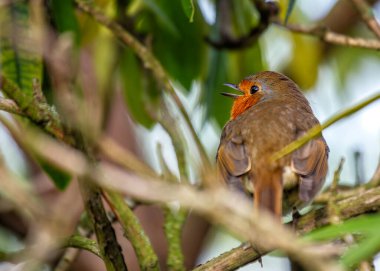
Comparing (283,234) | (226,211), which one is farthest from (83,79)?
(283,234)

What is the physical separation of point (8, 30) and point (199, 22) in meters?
1.22

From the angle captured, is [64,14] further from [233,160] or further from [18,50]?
[233,160]

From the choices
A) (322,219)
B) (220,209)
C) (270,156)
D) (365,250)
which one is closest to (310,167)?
(270,156)

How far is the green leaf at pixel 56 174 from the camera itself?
416 centimetres

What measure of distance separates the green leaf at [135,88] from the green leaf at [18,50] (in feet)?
3.02

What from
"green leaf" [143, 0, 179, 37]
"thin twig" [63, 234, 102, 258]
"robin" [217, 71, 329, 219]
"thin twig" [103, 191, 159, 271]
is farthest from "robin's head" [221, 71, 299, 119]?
"thin twig" [63, 234, 102, 258]

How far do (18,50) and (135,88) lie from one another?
1038 millimetres

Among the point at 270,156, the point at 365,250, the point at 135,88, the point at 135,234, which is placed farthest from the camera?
the point at 135,88

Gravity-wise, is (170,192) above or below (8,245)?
above

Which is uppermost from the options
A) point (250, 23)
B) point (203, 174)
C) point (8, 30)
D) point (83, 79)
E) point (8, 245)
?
point (203, 174)

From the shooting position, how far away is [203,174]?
279 centimetres

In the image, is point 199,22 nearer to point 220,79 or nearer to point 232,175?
point 220,79

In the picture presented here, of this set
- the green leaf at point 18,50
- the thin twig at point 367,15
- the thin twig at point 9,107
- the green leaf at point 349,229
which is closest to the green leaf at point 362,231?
the green leaf at point 349,229

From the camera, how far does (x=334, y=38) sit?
14.7ft
